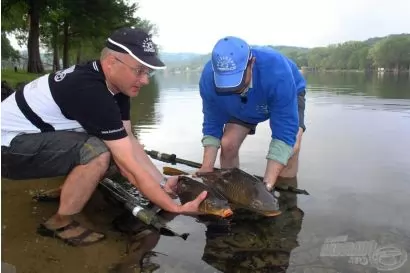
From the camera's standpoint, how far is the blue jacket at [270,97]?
402 cm

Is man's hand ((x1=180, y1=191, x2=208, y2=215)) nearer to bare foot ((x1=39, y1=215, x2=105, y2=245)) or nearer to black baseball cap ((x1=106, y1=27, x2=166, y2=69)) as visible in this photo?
bare foot ((x1=39, y1=215, x2=105, y2=245))

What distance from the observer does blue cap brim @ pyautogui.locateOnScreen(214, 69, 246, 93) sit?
3654 millimetres

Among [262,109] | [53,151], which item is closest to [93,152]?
[53,151]

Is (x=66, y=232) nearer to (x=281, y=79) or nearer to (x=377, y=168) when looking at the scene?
(x=281, y=79)

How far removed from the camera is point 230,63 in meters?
3.61

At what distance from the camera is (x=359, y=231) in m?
3.65

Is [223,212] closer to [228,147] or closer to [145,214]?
[145,214]

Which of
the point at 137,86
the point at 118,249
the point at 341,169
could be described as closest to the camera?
the point at 118,249

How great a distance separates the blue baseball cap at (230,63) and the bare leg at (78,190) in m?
1.16

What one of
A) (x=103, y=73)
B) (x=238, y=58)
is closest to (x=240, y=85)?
(x=238, y=58)

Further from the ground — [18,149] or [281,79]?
[281,79]

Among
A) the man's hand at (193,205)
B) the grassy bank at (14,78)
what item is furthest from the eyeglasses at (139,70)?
the grassy bank at (14,78)

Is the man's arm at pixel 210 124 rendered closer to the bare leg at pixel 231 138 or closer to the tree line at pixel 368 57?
the bare leg at pixel 231 138

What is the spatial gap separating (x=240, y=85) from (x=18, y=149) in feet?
6.17
